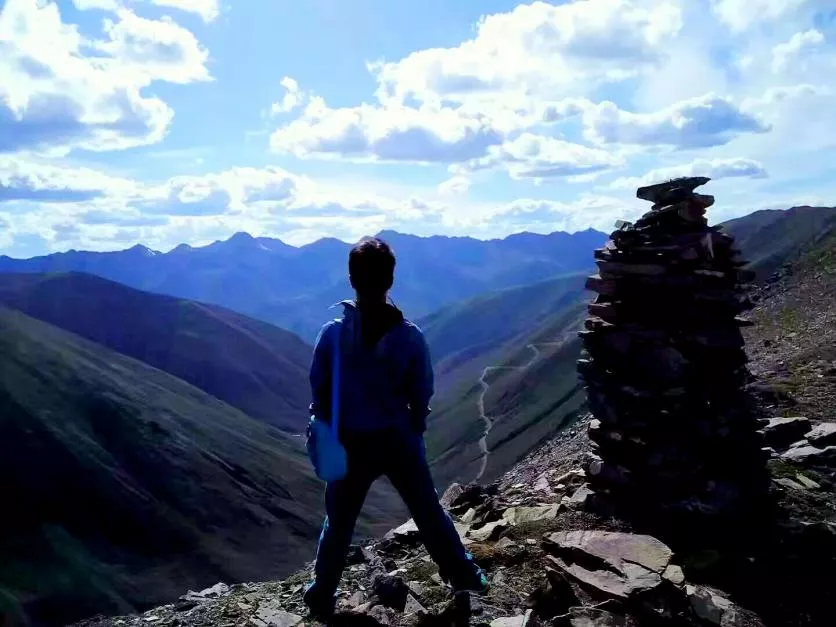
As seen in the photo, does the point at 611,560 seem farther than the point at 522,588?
No

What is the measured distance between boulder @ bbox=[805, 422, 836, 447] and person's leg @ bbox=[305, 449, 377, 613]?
1155 centimetres

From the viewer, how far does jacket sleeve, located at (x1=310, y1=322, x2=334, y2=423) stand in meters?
8.68

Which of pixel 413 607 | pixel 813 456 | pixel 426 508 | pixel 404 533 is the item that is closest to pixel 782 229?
pixel 813 456

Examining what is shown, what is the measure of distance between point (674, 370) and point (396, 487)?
6254 mm

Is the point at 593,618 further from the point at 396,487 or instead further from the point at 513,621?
the point at 396,487

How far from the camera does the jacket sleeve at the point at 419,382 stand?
340 inches

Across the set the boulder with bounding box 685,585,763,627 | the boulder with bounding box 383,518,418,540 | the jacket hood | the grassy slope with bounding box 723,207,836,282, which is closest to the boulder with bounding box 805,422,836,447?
the boulder with bounding box 685,585,763,627

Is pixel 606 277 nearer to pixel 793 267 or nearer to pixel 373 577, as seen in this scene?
pixel 373 577

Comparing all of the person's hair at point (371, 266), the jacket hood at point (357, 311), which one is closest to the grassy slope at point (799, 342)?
the jacket hood at point (357, 311)

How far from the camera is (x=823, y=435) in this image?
16.3 metres

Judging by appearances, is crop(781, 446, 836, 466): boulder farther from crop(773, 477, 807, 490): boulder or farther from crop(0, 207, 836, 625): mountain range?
crop(0, 207, 836, 625): mountain range

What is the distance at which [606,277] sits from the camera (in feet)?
45.9

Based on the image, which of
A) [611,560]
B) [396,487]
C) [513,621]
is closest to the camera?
[513,621]

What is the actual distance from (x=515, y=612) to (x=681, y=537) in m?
4.43
